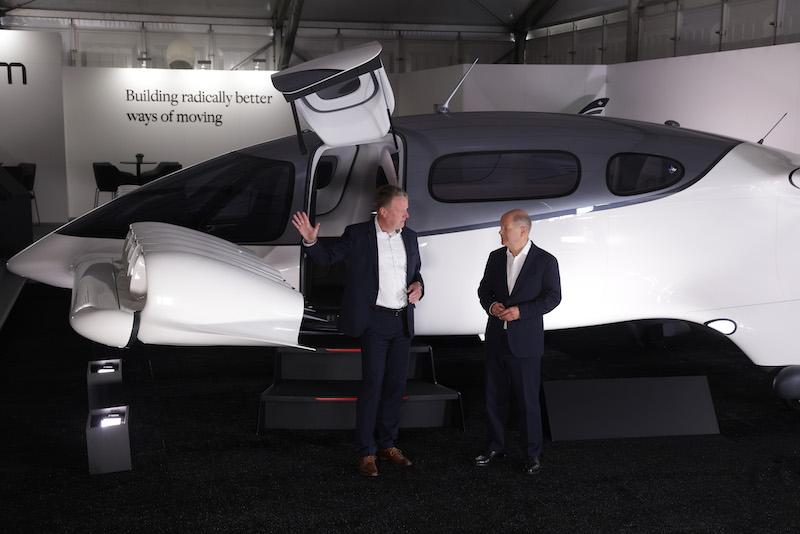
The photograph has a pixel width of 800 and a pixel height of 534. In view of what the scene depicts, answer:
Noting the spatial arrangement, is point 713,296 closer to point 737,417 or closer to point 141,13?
point 737,417

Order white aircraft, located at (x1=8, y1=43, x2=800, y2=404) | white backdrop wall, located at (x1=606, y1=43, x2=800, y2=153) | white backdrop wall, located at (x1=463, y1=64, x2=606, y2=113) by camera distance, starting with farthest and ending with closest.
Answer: white backdrop wall, located at (x1=463, y1=64, x2=606, y2=113)
white backdrop wall, located at (x1=606, y1=43, x2=800, y2=153)
white aircraft, located at (x1=8, y1=43, x2=800, y2=404)

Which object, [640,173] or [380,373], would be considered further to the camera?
[640,173]

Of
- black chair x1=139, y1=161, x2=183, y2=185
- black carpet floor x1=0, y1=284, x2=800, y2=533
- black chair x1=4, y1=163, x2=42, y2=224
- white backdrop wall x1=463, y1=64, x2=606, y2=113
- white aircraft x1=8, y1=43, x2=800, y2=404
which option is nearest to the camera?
black carpet floor x1=0, y1=284, x2=800, y2=533

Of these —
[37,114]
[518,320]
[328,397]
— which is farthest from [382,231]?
[37,114]

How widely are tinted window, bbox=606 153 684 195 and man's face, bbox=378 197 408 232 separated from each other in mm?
1419

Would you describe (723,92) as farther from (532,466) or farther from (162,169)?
(162,169)

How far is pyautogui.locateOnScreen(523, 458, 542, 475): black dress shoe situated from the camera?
3.62 metres

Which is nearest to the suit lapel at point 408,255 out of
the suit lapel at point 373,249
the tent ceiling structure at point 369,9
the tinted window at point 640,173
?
the suit lapel at point 373,249

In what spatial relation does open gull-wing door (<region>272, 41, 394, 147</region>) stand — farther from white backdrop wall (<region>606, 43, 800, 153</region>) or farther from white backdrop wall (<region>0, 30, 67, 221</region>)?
white backdrop wall (<region>0, 30, 67, 221</region>)

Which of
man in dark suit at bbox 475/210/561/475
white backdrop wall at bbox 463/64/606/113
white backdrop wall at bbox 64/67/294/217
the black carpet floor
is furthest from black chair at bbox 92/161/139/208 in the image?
man in dark suit at bbox 475/210/561/475

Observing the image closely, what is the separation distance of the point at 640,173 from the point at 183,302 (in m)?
2.59

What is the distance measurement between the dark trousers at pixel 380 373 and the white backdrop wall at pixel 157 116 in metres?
10.4

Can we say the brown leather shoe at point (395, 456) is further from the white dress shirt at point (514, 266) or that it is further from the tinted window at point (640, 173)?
the tinted window at point (640, 173)

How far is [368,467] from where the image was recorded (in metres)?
3.57
